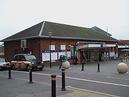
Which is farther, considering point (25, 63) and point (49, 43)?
point (49, 43)

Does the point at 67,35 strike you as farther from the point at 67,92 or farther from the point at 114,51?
the point at 67,92

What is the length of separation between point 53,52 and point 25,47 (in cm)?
413

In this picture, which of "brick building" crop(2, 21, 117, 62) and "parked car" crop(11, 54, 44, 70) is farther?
"brick building" crop(2, 21, 117, 62)

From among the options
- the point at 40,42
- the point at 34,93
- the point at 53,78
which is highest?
the point at 40,42

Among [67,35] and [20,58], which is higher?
[67,35]

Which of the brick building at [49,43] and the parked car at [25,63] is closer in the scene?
the parked car at [25,63]

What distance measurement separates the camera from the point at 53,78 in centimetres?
1059

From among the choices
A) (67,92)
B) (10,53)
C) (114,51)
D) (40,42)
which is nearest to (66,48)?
(40,42)

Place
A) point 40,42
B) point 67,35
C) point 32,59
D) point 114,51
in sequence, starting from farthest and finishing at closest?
point 114,51
point 67,35
point 40,42
point 32,59

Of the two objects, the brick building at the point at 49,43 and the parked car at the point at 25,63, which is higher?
the brick building at the point at 49,43

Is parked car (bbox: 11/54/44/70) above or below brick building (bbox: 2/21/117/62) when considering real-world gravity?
below

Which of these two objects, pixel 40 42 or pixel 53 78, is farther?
pixel 40 42

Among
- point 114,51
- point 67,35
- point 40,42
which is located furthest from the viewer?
point 114,51

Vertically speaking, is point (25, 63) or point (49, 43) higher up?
point (49, 43)
